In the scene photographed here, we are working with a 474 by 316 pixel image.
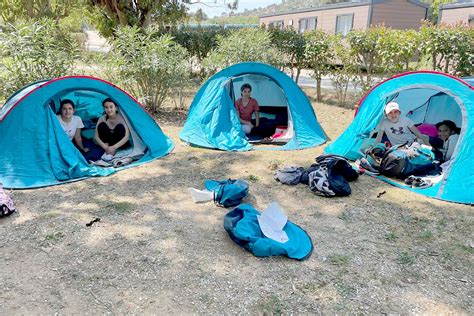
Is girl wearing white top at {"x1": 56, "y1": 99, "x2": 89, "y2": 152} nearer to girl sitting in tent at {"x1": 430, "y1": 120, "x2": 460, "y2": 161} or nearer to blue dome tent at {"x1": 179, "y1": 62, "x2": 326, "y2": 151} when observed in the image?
blue dome tent at {"x1": 179, "y1": 62, "x2": 326, "y2": 151}

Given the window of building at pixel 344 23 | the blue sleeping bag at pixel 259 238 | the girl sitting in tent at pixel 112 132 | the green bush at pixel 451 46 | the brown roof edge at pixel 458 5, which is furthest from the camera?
the window of building at pixel 344 23

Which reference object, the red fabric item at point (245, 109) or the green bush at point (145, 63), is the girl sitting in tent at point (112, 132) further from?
the green bush at point (145, 63)

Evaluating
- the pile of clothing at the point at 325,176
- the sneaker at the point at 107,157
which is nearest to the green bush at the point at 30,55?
the sneaker at the point at 107,157

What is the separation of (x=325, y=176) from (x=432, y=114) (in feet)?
9.08

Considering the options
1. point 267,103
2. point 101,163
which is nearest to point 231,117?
point 267,103

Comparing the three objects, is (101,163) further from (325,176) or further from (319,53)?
(319,53)

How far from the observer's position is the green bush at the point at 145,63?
7344 millimetres

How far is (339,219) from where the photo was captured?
153 inches

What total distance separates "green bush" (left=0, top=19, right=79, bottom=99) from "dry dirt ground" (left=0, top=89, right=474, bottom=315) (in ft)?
10.2

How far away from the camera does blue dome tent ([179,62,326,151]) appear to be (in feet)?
19.8

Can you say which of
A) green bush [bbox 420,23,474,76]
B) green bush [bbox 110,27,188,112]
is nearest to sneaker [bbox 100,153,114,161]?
green bush [bbox 110,27,188,112]

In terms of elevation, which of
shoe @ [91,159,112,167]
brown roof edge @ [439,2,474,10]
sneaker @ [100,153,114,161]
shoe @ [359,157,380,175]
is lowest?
shoe @ [91,159,112,167]

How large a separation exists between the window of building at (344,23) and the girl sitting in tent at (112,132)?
13.6m

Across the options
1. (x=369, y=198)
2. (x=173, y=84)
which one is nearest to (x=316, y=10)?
(x=173, y=84)
